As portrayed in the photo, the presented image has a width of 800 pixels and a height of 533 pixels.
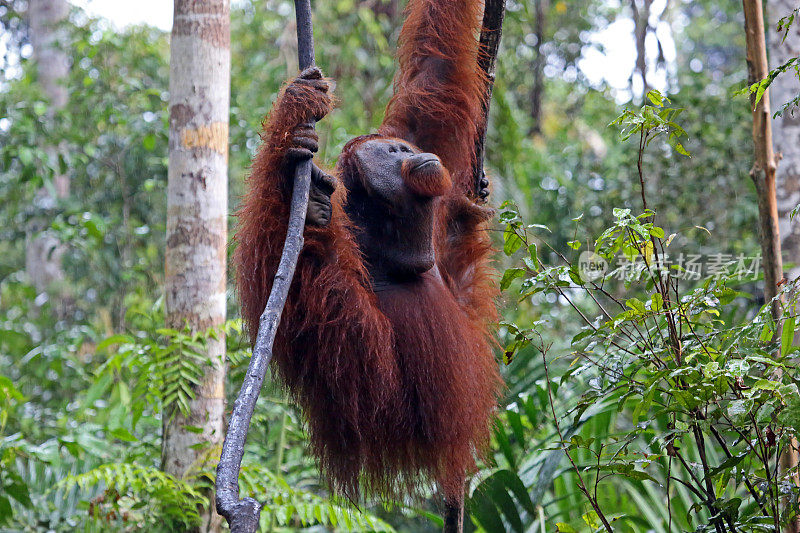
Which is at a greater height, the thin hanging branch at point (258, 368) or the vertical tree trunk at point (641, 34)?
the vertical tree trunk at point (641, 34)

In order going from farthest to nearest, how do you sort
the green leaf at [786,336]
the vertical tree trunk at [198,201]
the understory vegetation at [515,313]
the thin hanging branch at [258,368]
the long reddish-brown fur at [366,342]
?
1. the vertical tree trunk at [198,201]
2. the long reddish-brown fur at [366,342]
3. the understory vegetation at [515,313]
4. the green leaf at [786,336]
5. the thin hanging branch at [258,368]

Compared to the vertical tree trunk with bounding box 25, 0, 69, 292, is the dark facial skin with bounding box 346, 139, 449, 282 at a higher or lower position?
lower

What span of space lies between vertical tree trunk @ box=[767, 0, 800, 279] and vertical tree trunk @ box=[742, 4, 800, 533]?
2.90 ft

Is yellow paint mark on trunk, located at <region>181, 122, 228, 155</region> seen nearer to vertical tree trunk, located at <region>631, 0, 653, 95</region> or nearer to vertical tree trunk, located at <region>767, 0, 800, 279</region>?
vertical tree trunk, located at <region>767, 0, 800, 279</region>

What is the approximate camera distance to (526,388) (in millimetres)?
3434

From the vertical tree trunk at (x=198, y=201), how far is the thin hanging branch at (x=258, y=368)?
115 cm

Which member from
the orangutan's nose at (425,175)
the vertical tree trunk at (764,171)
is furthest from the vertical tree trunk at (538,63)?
the orangutan's nose at (425,175)

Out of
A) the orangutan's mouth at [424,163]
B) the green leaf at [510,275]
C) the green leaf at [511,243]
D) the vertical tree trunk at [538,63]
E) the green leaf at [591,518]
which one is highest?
the vertical tree trunk at [538,63]

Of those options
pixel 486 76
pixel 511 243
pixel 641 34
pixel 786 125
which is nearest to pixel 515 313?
pixel 786 125

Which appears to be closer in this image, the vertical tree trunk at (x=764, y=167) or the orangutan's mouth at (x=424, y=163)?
the vertical tree trunk at (x=764, y=167)

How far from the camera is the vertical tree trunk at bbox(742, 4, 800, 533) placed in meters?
A: 2.14

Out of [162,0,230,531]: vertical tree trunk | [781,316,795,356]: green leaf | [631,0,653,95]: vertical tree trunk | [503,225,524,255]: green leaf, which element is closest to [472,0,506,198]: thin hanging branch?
[503,225,524,255]: green leaf

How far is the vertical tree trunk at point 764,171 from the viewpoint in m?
2.14

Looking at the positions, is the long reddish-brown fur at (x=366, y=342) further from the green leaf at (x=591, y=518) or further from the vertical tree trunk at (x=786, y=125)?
the vertical tree trunk at (x=786, y=125)
